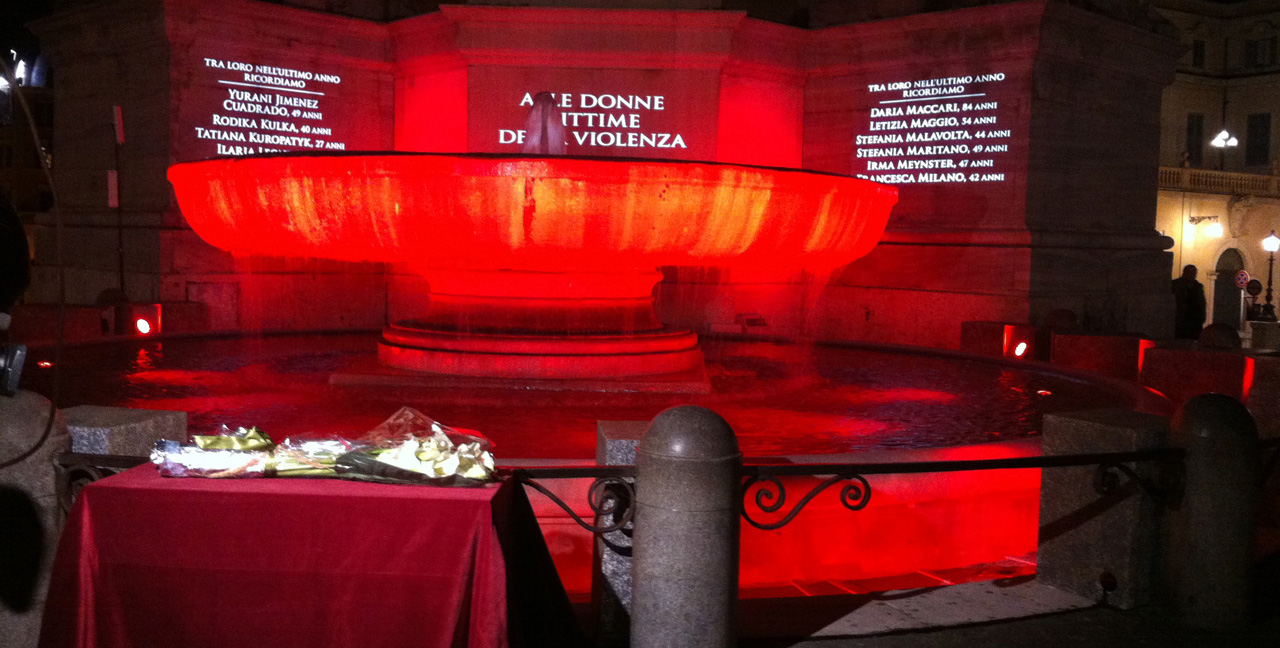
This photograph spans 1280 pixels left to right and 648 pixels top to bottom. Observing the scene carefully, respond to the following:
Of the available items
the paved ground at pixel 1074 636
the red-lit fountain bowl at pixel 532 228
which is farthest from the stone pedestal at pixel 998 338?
the paved ground at pixel 1074 636

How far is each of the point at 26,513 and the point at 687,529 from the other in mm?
2230

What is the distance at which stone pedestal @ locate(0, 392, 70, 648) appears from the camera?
11.7 feet

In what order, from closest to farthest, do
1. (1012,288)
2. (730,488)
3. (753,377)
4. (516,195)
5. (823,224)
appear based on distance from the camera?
(730,488)
(516,195)
(823,224)
(753,377)
(1012,288)

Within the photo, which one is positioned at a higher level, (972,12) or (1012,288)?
(972,12)

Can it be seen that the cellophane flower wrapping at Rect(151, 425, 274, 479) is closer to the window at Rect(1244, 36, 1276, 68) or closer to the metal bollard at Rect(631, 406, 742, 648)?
the metal bollard at Rect(631, 406, 742, 648)

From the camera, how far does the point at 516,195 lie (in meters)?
Result: 6.33

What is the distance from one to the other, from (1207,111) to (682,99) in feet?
124

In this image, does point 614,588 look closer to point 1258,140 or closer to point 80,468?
point 80,468

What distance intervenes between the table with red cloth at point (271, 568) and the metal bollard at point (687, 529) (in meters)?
0.54

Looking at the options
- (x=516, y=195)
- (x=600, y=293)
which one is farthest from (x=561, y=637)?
(x=600, y=293)

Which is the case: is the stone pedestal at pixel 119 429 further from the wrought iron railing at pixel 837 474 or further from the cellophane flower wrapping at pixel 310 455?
the wrought iron railing at pixel 837 474

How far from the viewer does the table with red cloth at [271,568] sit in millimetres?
3066

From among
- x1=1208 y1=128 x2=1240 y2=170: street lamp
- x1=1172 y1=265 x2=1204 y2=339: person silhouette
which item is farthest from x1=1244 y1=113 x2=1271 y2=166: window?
x1=1172 y1=265 x2=1204 y2=339: person silhouette

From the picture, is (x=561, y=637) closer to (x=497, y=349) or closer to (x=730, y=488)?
(x=730, y=488)
